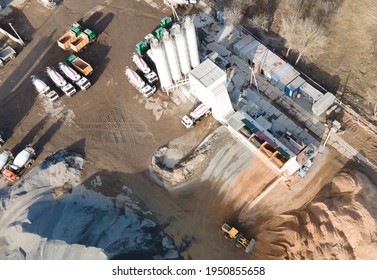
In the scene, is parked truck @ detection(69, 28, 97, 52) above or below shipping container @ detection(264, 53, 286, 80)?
below

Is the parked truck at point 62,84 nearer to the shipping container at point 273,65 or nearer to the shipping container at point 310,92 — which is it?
the shipping container at point 273,65

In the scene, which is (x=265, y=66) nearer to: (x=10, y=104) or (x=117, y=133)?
(x=117, y=133)

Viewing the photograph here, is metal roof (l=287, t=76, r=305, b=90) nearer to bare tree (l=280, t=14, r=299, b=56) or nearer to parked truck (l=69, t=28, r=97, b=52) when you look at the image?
bare tree (l=280, t=14, r=299, b=56)

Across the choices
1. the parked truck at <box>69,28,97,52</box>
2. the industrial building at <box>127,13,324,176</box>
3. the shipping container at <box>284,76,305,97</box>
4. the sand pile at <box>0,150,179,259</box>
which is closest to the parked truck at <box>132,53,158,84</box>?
the industrial building at <box>127,13,324,176</box>

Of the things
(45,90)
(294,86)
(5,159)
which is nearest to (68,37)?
(45,90)

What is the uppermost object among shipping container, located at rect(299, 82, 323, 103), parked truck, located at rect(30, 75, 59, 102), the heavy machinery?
shipping container, located at rect(299, 82, 323, 103)

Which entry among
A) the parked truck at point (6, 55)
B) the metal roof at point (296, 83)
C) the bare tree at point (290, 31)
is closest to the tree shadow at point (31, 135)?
the parked truck at point (6, 55)

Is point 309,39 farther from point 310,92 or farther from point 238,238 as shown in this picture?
point 238,238
